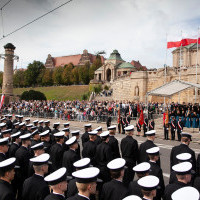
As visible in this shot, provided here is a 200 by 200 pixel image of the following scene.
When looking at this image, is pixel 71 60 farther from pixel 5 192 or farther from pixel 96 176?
pixel 96 176

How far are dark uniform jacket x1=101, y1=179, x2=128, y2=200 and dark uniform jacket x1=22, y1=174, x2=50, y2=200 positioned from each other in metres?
1.01

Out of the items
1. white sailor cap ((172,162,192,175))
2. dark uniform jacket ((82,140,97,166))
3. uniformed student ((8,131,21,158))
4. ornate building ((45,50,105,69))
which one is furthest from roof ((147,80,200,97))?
ornate building ((45,50,105,69))

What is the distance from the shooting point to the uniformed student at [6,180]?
11.6 feet

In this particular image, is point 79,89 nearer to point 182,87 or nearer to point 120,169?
point 182,87

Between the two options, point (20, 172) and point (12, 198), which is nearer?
point (12, 198)

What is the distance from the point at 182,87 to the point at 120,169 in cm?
1813

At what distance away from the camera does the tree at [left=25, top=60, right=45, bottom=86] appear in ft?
336

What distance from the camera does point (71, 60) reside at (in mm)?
122062

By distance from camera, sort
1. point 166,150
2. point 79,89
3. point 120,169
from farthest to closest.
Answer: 1. point 79,89
2. point 166,150
3. point 120,169

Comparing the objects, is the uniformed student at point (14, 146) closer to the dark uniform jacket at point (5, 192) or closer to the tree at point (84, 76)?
the dark uniform jacket at point (5, 192)

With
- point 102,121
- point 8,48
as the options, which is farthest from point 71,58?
point 102,121

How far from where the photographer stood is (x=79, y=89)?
258 ft

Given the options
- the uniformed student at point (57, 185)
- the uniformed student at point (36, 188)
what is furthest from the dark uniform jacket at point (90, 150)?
the uniformed student at point (57, 185)

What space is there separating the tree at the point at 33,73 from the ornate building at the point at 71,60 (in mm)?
17386
